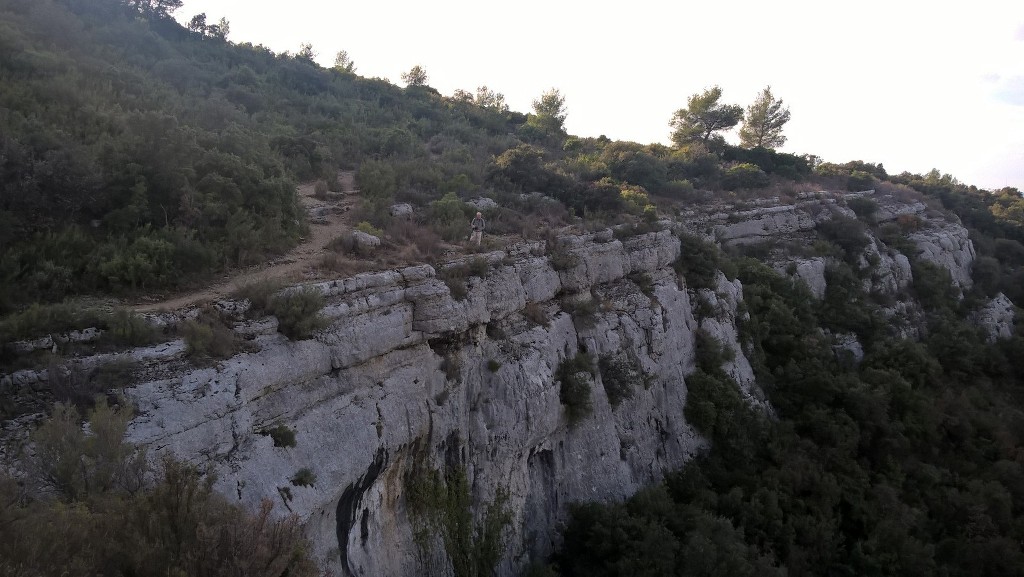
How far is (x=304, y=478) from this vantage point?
7746 mm

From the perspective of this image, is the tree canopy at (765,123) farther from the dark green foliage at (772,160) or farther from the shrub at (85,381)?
the shrub at (85,381)

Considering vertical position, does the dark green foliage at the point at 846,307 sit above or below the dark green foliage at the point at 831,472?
above

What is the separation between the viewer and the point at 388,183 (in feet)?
57.7

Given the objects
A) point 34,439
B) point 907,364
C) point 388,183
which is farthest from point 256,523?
point 907,364

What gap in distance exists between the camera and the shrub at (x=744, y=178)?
30.3m

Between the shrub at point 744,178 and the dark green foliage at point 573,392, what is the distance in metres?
21.1

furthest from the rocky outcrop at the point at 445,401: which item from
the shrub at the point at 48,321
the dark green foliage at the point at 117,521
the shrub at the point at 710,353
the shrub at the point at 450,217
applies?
the shrub at the point at 450,217

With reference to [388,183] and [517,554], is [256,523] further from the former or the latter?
[388,183]

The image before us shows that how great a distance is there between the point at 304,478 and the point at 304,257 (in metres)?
5.32

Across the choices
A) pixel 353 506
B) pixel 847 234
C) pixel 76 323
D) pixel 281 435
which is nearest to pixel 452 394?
pixel 353 506

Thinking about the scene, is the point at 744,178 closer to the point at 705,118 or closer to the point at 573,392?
the point at 705,118

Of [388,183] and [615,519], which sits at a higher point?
[388,183]

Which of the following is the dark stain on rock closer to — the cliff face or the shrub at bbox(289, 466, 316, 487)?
the cliff face

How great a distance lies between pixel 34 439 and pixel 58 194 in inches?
234
